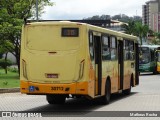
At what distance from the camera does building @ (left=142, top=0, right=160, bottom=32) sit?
173 metres

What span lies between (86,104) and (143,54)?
1340 inches

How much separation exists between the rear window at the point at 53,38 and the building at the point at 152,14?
505ft

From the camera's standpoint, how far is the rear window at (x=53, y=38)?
16875 millimetres

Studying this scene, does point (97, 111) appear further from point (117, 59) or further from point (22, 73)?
point (117, 59)

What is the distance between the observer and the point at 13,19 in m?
42.5

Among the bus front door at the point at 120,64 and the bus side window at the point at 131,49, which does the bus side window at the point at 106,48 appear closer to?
the bus front door at the point at 120,64

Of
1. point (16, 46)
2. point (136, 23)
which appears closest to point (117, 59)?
point (16, 46)

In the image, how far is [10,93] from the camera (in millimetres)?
25281

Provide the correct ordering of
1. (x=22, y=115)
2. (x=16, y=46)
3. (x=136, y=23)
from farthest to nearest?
(x=136, y=23) < (x=16, y=46) < (x=22, y=115)

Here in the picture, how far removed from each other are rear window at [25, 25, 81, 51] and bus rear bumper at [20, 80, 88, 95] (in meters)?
1.19

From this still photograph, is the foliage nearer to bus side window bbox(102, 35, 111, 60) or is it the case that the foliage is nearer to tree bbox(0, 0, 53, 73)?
tree bbox(0, 0, 53, 73)

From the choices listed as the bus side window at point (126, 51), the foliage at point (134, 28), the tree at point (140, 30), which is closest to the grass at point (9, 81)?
the bus side window at point (126, 51)

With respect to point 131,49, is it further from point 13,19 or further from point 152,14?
point 152,14

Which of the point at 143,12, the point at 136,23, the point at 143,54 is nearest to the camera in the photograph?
the point at 143,54
